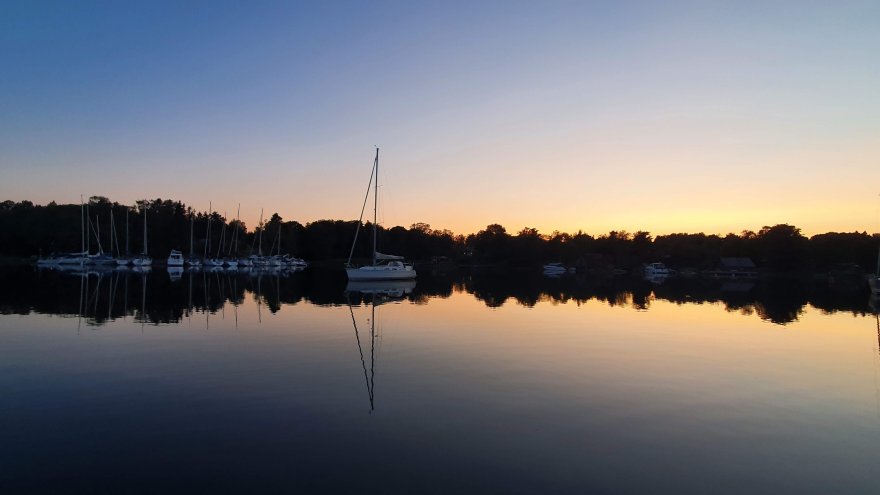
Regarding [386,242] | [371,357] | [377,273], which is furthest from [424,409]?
[386,242]

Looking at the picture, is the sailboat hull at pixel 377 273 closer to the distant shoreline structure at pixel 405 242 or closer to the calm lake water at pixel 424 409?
the calm lake water at pixel 424 409

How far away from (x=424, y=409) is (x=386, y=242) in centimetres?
14955

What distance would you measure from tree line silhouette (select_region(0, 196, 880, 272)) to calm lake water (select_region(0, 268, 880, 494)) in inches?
Answer: 3853

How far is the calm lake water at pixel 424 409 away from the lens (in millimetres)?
8883

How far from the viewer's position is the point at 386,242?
529 feet

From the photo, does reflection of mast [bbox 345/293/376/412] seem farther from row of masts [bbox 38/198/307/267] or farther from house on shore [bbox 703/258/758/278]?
house on shore [bbox 703/258/758/278]

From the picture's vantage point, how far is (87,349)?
1880 centimetres

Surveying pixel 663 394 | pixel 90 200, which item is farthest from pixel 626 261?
pixel 663 394

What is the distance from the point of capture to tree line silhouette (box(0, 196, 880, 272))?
11806 cm

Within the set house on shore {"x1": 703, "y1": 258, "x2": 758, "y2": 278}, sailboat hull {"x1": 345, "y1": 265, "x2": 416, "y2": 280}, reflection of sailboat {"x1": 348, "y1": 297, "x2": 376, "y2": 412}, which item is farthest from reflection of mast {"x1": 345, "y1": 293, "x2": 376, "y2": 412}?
house on shore {"x1": 703, "y1": 258, "x2": 758, "y2": 278}

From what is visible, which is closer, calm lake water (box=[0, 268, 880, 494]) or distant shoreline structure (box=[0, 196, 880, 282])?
calm lake water (box=[0, 268, 880, 494])

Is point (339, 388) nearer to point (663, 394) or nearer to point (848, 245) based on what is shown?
point (663, 394)

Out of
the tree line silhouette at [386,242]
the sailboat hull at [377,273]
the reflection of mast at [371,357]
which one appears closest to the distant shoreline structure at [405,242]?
the tree line silhouette at [386,242]

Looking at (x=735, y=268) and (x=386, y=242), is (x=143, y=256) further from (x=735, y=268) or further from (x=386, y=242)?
(x=735, y=268)
